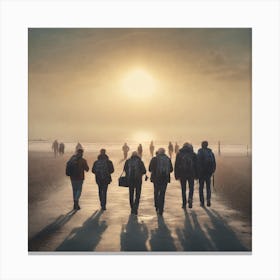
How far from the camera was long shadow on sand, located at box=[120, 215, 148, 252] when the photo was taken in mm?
12367

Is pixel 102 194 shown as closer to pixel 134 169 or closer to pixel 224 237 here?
pixel 134 169

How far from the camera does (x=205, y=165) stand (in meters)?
14.4

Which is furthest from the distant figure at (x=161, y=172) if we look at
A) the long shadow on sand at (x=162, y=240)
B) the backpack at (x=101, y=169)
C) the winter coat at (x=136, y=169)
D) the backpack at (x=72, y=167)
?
the backpack at (x=72, y=167)

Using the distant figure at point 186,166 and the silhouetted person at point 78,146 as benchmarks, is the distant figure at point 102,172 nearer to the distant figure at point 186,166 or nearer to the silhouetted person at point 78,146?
the silhouetted person at point 78,146

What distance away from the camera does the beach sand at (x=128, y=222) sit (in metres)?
12.4

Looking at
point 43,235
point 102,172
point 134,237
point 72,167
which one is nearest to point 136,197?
point 102,172

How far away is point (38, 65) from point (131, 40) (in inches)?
99.1

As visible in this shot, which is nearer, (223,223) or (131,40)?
(223,223)

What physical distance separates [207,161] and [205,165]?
0.12m

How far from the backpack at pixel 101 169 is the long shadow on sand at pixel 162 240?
90.9 inches
